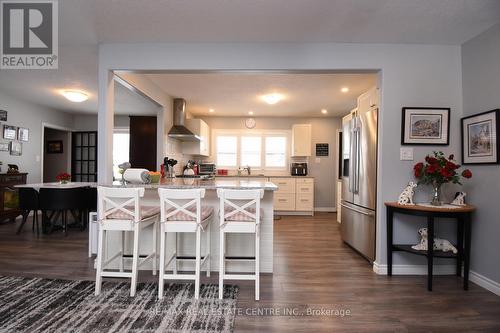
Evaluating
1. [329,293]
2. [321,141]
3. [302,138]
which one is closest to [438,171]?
Answer: [329,293]

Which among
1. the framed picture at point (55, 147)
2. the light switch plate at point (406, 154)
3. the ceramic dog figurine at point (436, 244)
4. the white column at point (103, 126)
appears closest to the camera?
the ceramic dog figurine at point (436, 244)

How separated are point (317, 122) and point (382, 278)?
189 inches

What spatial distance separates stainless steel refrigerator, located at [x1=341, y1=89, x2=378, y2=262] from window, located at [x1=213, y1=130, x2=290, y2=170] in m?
2.96

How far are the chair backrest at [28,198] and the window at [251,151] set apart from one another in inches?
169

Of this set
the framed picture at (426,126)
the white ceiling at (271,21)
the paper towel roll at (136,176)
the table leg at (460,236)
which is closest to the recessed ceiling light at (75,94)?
the white ceiling at (271,21)

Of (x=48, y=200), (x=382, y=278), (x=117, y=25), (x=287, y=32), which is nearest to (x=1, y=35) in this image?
(x=117, y=25)

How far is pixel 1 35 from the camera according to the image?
289cm

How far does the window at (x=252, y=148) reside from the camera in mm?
7078

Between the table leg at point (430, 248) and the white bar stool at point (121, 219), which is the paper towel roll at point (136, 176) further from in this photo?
the table leg at point (430, 248)

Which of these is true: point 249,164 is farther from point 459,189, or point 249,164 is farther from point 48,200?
point 459,189

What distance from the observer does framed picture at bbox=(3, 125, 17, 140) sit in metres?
5.21

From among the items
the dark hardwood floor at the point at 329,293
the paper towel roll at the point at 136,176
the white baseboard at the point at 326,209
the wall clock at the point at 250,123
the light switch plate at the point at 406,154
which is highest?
the wall clock at the point at 250,123

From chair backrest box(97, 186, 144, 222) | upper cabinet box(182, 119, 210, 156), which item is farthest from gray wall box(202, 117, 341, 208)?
chair backrest box(97, 186, 144, 222)

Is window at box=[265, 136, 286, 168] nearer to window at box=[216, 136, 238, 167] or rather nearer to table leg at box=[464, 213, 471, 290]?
window at box=[216, 136, 238, 167]
